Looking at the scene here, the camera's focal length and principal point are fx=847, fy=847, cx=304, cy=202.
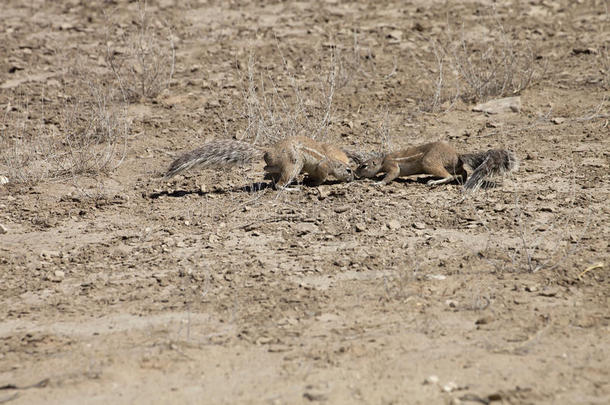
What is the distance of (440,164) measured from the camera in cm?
779

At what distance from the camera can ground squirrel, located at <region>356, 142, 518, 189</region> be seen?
7492mm

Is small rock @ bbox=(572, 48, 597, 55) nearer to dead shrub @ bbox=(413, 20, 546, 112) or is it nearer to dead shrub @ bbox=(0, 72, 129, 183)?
dead shrub @ bbox=(413, 20, 546, 112)

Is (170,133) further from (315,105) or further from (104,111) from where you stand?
(315,105)

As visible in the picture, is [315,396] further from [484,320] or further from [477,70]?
[477,70]

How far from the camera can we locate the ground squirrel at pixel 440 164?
24.6 feet

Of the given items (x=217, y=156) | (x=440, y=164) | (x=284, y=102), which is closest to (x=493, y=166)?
(x=440, y=164)

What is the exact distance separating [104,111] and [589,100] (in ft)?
17.9

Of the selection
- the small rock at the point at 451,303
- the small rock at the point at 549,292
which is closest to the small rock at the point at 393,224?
the small rock at the point at 451,303

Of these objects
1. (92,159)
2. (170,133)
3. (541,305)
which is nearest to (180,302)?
(541,305)

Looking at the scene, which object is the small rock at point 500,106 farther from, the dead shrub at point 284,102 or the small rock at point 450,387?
the small rock at point 450,387

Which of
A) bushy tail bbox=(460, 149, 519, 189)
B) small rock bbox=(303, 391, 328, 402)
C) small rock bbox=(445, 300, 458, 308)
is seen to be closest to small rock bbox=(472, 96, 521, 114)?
bushy tail bbox=(460, 149, 519, 189)

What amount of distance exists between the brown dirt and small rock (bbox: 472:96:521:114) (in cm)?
11

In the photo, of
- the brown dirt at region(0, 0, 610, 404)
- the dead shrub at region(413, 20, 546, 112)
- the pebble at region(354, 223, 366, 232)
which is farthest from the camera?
the dead shrub at region(413, 20, 546, 112)

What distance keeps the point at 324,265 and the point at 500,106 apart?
4.26 m
